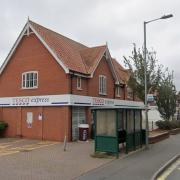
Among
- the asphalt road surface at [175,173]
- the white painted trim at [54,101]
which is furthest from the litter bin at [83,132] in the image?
the asphalt road surface at [175,173]

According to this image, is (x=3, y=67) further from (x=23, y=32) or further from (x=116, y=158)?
(x=116, y=158)

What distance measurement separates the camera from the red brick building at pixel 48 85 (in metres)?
25.2

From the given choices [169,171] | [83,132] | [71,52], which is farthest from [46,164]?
[71,52]

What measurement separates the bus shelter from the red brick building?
6878mm

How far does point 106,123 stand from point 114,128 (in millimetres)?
516

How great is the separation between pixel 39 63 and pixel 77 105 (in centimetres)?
450

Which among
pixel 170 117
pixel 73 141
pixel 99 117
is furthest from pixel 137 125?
pixel 170 117

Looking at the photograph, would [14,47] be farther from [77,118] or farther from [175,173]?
[175,173]

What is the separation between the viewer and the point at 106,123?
17.2 meters

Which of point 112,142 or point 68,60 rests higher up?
point 68,60

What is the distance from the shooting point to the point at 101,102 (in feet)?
96.7

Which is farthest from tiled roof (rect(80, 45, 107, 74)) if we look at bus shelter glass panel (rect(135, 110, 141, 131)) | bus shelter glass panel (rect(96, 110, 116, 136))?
bus shelter glass panel (rect(96, 110, 116, 136))

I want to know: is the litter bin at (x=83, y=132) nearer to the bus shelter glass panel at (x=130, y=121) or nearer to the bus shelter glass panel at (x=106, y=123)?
the bus shelter glass panel at (x=130, y=121)

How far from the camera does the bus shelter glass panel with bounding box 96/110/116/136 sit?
55.9 feet
